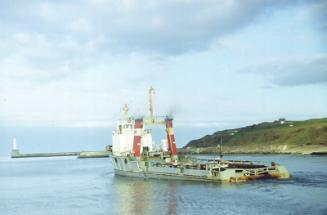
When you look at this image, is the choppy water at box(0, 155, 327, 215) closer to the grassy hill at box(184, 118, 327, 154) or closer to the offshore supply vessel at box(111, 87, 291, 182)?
the offshore supply vessel at box(111, 87, 291, 182)

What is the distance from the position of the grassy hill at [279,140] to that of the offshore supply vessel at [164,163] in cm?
5495

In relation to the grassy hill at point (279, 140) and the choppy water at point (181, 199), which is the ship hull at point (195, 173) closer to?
the choppy water at point (181, 199)

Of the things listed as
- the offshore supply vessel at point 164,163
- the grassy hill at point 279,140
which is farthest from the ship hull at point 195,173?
the grassy hill at point 279,140

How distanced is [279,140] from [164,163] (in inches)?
3746

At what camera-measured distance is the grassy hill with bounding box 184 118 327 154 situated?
139000 mm

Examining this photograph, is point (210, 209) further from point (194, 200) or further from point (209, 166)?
point (209, 166)

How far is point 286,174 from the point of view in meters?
58.4

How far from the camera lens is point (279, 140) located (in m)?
156

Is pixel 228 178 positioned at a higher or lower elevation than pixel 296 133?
lower

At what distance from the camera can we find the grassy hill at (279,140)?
13900cm

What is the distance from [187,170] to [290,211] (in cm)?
2636

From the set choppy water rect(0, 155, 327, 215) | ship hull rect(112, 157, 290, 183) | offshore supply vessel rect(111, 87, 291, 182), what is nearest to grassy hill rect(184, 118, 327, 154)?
offshore supply vessel rect(111, 87, 291, 182)

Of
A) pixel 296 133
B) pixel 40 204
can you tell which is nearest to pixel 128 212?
→ pixel 40 204

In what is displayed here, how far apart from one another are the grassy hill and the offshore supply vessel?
180ft
